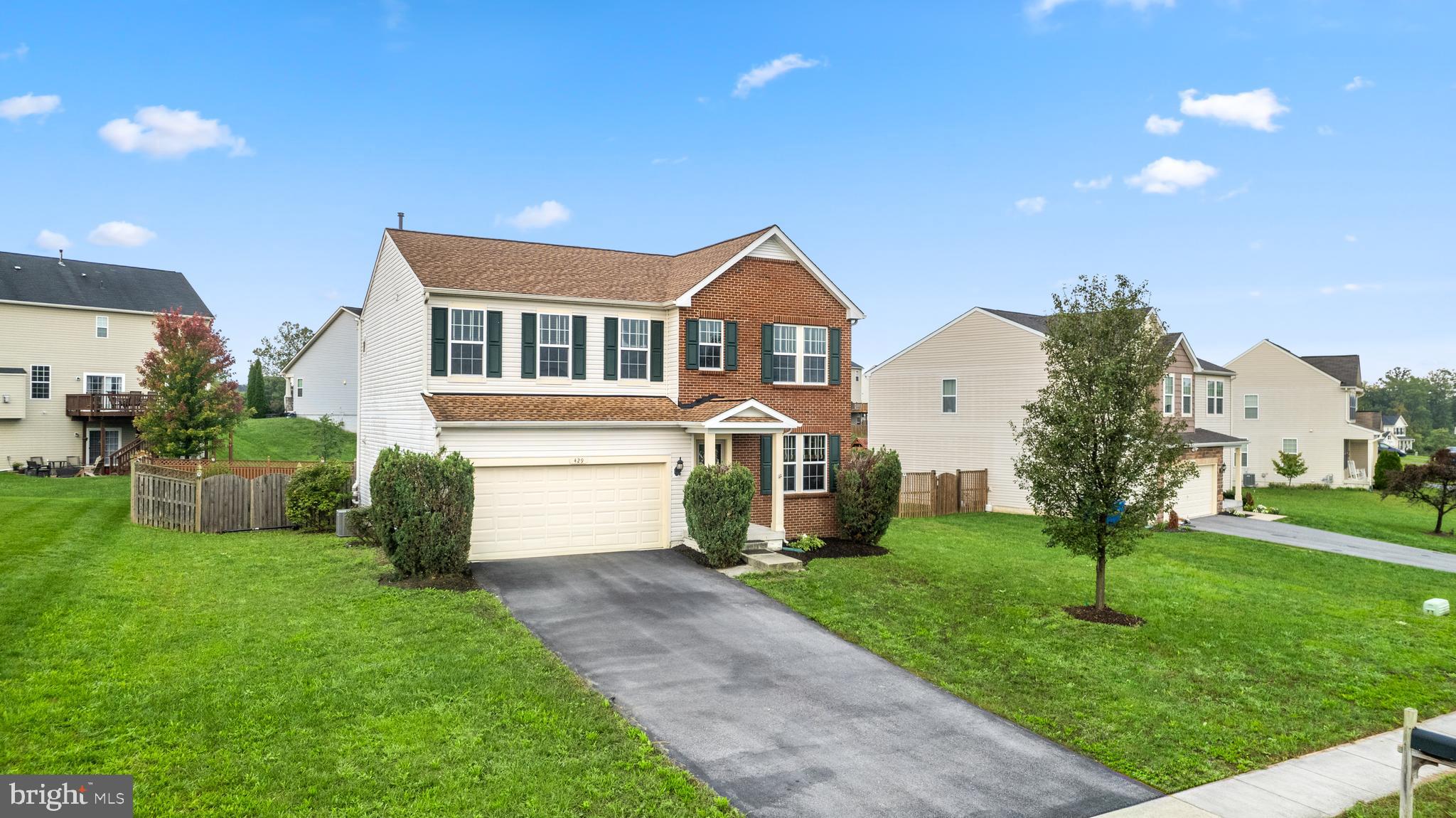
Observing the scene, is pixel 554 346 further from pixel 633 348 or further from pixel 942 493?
pixel 942 493

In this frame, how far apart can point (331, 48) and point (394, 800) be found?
78.8ft

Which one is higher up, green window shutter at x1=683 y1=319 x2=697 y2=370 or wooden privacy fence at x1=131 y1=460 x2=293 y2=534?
green window shutter at x1=683 y1=319 x2=697 y2=370

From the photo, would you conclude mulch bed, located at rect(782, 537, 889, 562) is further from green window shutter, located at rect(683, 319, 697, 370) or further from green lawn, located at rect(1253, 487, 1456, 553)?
green lawn, located at rect(1253, 487, 1456, 553)

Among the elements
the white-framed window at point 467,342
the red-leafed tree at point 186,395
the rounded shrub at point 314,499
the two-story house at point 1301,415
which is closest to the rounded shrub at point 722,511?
the white-framed window at point 467,342

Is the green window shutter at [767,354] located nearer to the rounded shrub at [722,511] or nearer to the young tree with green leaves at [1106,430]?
the rounded shrub at [722,511]

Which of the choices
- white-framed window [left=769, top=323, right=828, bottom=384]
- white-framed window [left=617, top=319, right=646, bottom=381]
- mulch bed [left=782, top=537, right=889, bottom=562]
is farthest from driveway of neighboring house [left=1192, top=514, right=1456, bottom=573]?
white-framed window [left=617, top=319, right=646, bottom=381]

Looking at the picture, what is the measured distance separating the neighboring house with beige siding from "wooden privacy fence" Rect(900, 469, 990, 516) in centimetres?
2776

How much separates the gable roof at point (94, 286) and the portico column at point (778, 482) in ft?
104

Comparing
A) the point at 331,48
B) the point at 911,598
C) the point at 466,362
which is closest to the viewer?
the point at 911,598

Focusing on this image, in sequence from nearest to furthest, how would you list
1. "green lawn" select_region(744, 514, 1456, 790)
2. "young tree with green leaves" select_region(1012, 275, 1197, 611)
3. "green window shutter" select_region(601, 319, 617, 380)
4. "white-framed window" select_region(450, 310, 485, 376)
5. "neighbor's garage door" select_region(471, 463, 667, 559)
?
"green lawn" select_region(744, 514, 1456, 790) < "young tree with green leaves" select_region(1012, 275, 1197, 611) < "neighbor's garage door" select_region(471, 463, 667, 559) < "white-framed window" select_region(450, 310, 485, 376) < "green window shutter" select_region(601, 319, 617, 380)

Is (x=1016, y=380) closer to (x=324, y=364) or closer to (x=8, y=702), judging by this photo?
(x=8, y=702)

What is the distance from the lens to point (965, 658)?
11.6 m

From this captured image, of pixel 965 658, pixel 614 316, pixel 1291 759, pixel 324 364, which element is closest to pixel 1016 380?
pixel 614 316

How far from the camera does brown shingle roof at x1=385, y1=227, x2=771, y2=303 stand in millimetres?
18938
